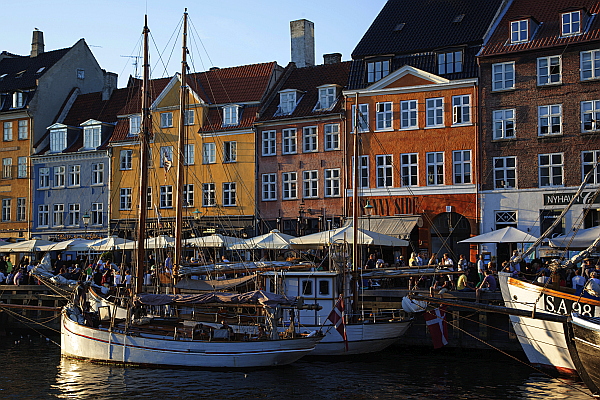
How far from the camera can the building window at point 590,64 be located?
3472cm

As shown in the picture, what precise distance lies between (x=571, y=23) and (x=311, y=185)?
16.1 m

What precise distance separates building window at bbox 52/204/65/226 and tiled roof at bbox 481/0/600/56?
30.6 meters

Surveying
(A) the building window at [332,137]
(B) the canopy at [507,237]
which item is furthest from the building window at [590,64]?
(A) the building window at [332,137]

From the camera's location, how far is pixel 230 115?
4500cm

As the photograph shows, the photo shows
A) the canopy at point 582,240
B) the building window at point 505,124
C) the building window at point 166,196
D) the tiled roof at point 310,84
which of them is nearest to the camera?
the canopy at point 582,240

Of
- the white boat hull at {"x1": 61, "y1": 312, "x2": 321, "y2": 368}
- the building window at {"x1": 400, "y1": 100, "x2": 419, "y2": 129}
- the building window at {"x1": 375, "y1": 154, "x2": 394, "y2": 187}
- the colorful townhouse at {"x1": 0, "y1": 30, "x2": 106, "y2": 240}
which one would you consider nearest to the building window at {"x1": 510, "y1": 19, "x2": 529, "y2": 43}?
the building window at {"x1": 400, "y1": 100, "x2": 419, "y2": 129}

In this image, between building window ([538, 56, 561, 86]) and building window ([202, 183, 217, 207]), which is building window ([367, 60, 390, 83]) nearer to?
building window ([538, 56, 561, 86])

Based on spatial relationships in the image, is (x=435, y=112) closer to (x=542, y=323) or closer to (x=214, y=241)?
(x=214, y=241)

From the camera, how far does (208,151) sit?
45469 mm

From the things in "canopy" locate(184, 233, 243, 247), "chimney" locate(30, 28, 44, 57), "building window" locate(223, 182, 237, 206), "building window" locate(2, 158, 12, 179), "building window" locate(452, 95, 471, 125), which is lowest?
"canopy" locate(184, 233, 243, 247)

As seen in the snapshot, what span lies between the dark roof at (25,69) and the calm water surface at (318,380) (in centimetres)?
3258

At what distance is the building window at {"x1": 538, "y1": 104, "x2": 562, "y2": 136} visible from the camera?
3566cm

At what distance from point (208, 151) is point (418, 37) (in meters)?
14.7

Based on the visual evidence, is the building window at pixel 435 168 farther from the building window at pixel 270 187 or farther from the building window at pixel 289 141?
the building window at pixel 270 187
